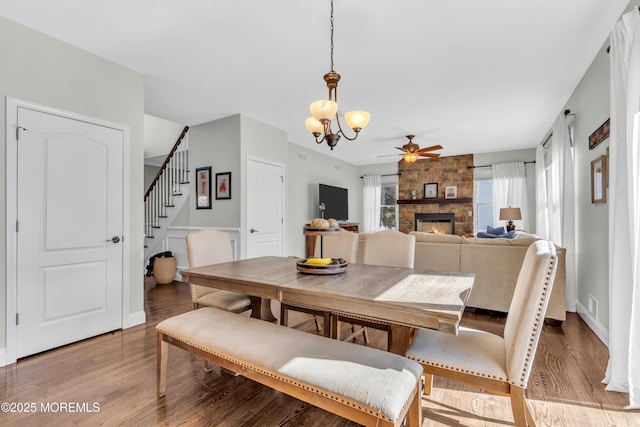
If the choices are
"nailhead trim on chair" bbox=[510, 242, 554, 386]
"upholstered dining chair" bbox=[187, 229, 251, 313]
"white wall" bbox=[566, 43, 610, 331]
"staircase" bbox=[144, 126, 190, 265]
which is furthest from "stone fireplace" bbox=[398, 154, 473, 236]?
"nailhead trim on chair" bbox=[510, 242, 554, 386]

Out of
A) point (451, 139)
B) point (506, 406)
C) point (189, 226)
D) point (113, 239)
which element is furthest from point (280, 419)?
point (451, 139)

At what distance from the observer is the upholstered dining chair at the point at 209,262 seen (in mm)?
2336

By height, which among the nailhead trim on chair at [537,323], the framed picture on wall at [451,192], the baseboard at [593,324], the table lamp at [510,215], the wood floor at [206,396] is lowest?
the wood floor at [206,396]

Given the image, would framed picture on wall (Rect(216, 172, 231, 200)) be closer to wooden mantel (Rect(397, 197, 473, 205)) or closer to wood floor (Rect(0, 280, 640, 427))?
wood floor (Rect(0, 280, 640, 427))

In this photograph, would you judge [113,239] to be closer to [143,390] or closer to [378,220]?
[143,390]

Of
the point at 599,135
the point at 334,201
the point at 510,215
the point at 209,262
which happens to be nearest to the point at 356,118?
the point at 209,262

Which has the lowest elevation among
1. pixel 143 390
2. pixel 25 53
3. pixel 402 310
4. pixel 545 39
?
pixel 143 390

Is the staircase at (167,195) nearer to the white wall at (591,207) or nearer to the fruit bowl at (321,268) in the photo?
the fruit bowl at (321,268)

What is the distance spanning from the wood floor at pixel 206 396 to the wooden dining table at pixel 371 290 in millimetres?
629

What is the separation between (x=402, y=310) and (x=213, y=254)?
180 cm

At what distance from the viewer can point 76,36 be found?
2564mm

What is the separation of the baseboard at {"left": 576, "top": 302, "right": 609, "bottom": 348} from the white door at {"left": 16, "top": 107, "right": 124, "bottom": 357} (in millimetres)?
4360

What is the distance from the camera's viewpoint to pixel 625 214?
1920 millimetres

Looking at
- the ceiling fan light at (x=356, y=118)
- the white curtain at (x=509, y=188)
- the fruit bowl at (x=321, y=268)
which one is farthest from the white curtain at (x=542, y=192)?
the fruit bowl at (x=321, y=268)
